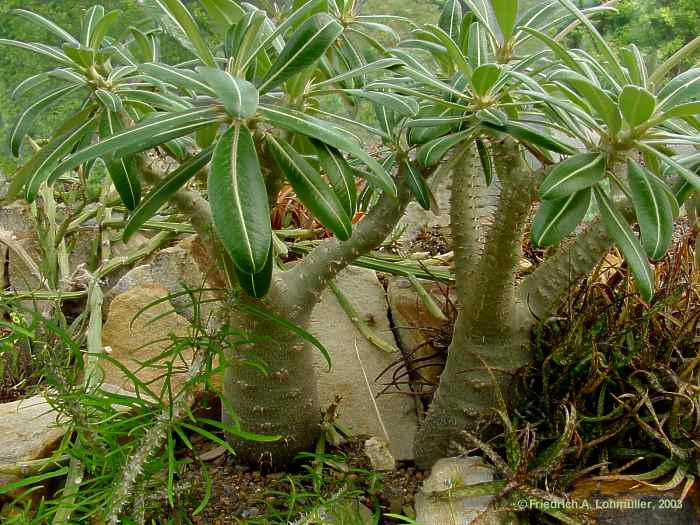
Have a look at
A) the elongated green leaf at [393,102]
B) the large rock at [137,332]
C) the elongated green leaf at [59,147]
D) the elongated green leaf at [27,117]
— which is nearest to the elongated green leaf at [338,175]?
the elongated green leaf at [393,102]

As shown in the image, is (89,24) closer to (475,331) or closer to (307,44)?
(307,44)

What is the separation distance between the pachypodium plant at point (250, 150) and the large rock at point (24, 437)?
29 centimetres

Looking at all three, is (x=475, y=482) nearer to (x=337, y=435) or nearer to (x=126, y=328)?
(x=337, y=435)

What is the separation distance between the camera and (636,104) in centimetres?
70

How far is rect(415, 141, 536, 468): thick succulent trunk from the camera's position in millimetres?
1001

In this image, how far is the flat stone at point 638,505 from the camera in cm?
94

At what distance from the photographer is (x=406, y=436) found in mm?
1266

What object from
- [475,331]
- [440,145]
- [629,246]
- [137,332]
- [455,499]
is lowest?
[455,499]

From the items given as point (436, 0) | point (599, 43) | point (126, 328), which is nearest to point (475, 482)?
point (599, 43)

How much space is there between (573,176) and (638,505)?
525mm

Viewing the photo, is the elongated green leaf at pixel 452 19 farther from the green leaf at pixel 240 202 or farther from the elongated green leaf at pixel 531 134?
the green leaf at pixel 240 202

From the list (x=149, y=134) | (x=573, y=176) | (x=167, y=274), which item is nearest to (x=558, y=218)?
(x=573, y=176)

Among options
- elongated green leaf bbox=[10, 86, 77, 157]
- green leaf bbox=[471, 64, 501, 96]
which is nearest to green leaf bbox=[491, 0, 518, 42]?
green leaf bbox=[471, 64, 501, 96]

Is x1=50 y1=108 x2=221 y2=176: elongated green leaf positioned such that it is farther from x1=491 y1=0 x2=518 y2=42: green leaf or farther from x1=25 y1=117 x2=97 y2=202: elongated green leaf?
x1=491 y1=0 x2=518 y2=42: green leaf
